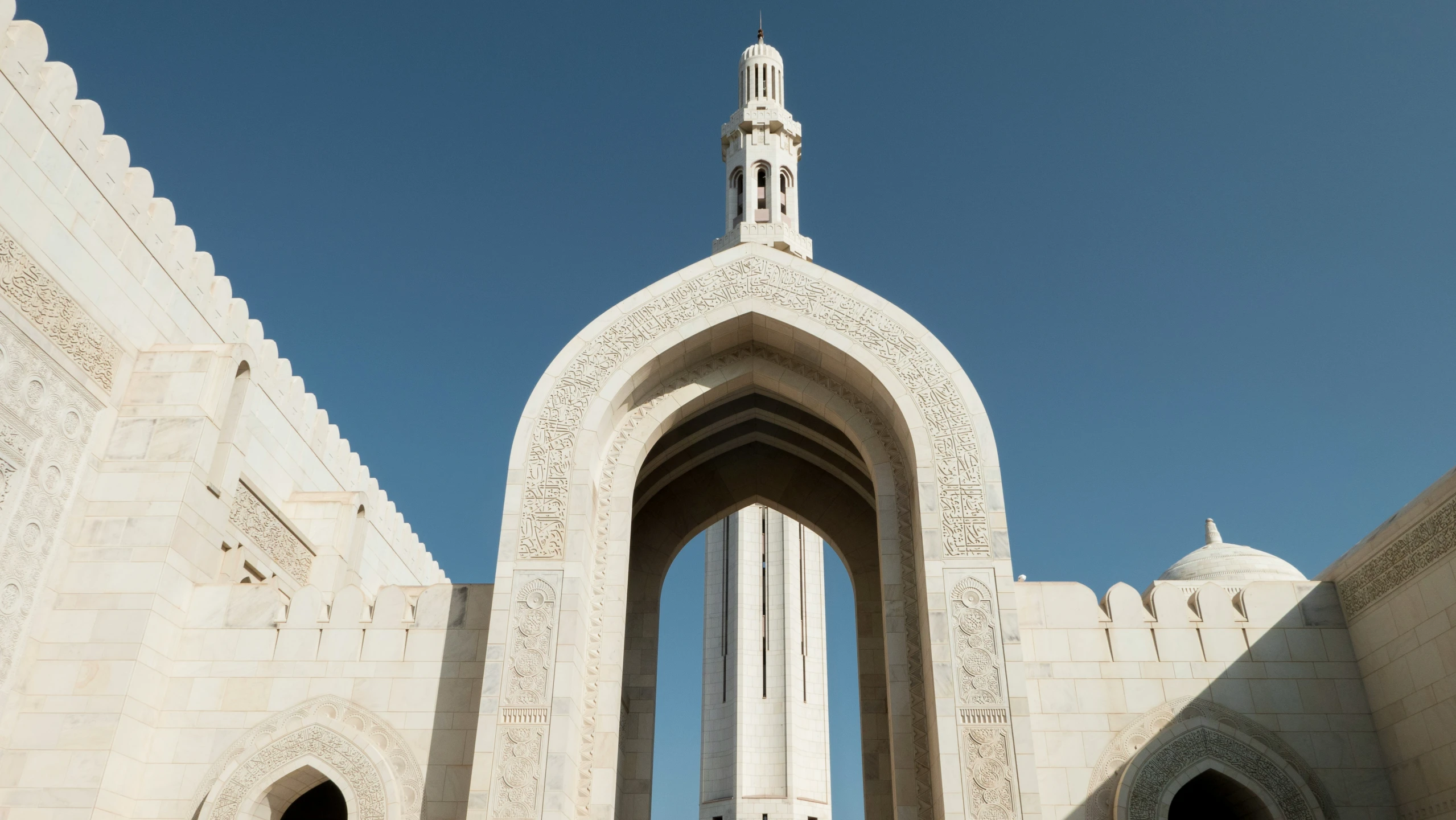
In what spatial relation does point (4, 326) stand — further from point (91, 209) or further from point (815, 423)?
point (815, 423)

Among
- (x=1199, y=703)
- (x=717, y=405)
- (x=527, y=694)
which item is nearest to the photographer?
(x=527, y=694)

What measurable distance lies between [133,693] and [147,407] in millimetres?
2513

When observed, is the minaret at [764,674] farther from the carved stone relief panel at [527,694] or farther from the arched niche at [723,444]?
the carved stone relief panel at [527,694]

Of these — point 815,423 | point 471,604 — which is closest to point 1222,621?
point 815,423

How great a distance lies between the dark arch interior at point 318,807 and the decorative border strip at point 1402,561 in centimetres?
983

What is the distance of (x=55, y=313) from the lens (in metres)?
8.20

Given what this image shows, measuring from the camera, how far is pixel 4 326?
7609mm

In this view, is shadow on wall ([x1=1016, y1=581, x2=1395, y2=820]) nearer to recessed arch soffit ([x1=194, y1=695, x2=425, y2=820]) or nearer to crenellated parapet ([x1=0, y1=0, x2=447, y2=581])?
recessed arch soffit ([x1=194, y1=695, x2=425, y2=820])

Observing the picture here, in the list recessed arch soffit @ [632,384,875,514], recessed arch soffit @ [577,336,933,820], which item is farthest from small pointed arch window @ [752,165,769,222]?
recessed arch soffit @ [577,336,933,820]

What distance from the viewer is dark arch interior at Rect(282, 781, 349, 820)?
417 inches

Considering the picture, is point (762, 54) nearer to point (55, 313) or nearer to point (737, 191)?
point (737, 191)

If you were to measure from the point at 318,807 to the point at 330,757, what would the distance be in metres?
2.67

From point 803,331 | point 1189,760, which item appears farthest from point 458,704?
point 1189,760

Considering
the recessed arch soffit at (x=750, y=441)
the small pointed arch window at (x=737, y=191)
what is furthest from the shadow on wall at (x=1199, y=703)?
the small pointed arch window at (x=737, y=191)
